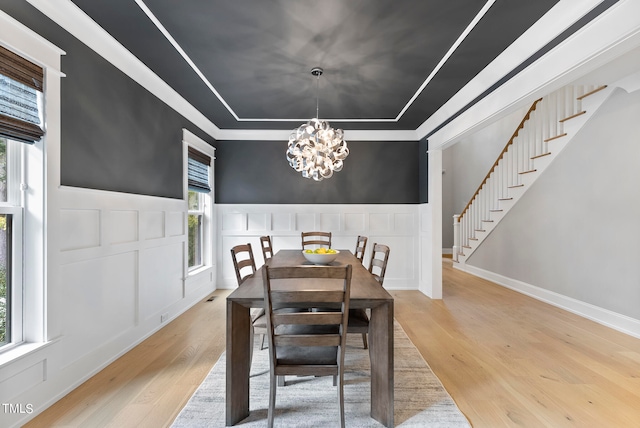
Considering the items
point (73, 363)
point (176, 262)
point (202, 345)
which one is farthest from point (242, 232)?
point (73, 363)

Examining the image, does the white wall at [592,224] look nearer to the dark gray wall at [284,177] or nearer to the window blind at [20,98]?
the dark gray wall at [284,177]

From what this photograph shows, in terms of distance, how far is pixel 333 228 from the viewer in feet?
17.7

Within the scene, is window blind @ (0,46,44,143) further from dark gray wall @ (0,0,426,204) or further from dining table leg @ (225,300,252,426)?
dining table leg @ (225,300,252,426)

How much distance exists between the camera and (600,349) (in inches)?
116

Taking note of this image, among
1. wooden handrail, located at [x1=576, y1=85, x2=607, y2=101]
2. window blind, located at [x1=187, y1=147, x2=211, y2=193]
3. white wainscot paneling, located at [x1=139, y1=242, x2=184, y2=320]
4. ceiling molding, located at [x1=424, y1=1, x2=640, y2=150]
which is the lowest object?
Answer: white wainscot paneling, located at [x1=139, y1=242, x2=184, y2=320]

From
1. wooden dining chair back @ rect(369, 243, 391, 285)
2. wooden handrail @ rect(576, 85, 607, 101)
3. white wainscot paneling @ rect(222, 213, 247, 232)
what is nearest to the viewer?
wooden dining chair back @ rect(369, 243, 391, 285)

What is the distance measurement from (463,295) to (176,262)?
161 inches

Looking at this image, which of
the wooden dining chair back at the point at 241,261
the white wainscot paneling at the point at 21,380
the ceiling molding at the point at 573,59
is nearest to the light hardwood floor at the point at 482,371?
the white wainscot paneling at the point at 21,380

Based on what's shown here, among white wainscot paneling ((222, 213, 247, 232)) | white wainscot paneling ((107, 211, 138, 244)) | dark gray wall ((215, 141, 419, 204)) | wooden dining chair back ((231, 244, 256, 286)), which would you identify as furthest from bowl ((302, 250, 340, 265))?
white wainscot paneling ((222, 213, 247, 232))

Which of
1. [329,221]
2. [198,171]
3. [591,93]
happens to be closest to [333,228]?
[329,221]

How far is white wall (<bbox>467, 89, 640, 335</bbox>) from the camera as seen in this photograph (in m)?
3.41

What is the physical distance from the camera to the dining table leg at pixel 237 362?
1859 mm

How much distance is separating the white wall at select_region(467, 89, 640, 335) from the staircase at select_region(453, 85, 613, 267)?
145 millimetres

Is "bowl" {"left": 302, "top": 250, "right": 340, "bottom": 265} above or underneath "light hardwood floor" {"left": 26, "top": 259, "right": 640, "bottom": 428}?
above
